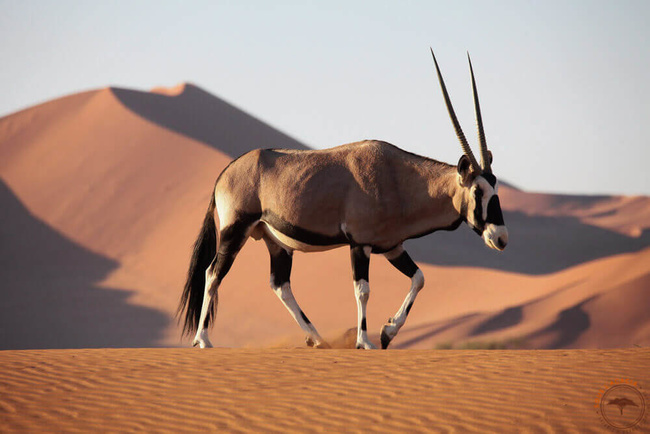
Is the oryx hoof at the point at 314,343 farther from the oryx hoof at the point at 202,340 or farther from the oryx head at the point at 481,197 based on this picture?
the oryx head at the point at 481,197

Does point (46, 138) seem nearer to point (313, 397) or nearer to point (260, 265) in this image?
point (260, 265)

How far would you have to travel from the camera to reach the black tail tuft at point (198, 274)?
10.6 m

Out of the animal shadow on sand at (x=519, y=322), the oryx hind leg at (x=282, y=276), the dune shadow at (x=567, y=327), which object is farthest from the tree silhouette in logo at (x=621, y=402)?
the dune shadow at (x=567, y=327)

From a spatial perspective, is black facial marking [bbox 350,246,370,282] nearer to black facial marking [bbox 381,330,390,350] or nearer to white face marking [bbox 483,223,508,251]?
black facial marking [bbox 381,330,390,350]

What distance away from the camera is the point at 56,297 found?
3153cm

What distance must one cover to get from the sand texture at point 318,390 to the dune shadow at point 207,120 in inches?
1319

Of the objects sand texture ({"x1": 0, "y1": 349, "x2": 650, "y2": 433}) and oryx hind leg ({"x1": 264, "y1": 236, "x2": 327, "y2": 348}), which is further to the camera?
oryx hind leg ({"x1": 264, "y1": 236, "x2": 327, "y2": 348})

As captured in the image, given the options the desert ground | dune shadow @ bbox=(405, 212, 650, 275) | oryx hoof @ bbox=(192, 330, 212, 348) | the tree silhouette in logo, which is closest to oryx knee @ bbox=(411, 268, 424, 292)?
the desert ground

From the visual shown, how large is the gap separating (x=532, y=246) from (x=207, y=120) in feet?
67.1

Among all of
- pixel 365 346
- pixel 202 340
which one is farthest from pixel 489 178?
pixel 202 340

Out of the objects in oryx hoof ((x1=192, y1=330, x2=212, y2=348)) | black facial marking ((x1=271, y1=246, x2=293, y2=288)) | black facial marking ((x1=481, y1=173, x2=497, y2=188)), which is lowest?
oryx hoof ((x1=192, y1=330, x2=212, y2=348))

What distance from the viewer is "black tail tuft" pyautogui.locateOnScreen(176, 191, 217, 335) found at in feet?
34.6

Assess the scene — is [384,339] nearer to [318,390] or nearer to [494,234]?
[494,234]

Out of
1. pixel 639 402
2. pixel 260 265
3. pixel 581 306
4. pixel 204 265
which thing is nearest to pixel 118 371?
pixel 204 265
